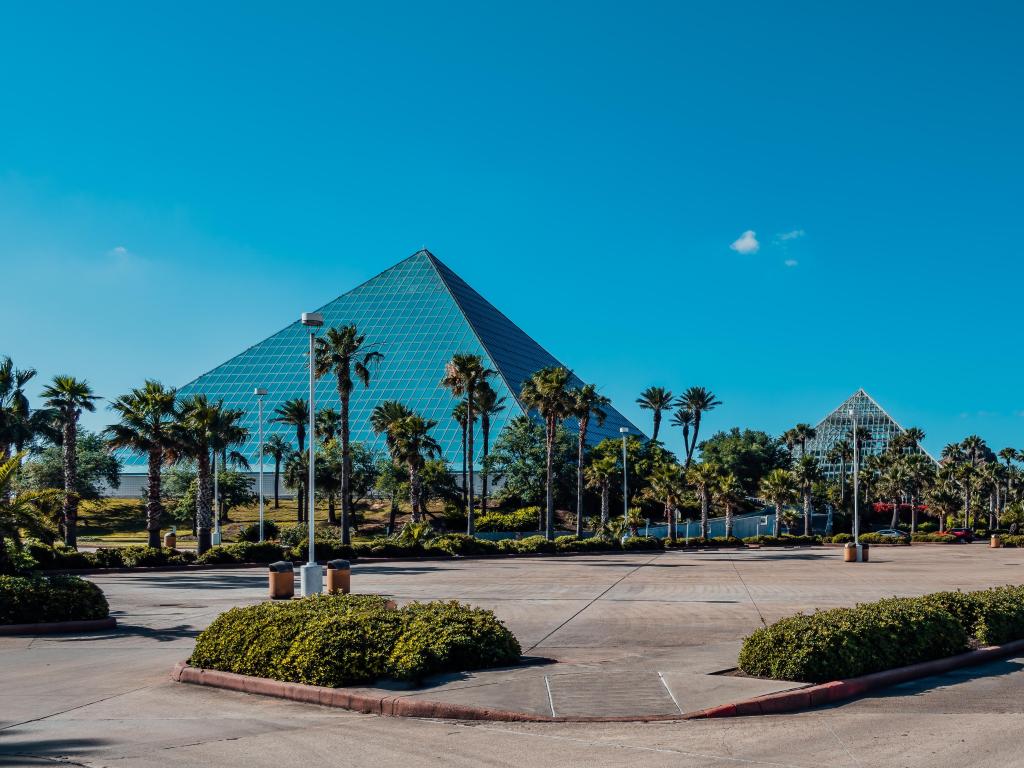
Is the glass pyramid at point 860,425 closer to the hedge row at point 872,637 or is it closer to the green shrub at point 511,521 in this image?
the green shrub at point 511,521

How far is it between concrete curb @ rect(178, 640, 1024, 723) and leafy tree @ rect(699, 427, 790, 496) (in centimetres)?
7553

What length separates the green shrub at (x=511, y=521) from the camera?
5834 cm

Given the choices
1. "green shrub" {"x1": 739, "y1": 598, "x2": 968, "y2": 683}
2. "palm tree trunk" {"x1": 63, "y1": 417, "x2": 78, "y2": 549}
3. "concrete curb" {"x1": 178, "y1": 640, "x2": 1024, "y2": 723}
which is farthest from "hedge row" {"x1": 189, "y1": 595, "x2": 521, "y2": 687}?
"palm tree trunk" {"x1": 63, "y1": 417, "x2": 78, "y2": 549}

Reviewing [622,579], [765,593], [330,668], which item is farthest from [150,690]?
[622,579]

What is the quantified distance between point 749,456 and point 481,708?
271 feet

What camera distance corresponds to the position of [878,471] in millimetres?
91625

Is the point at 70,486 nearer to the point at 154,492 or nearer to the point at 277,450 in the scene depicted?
the point at 154,492

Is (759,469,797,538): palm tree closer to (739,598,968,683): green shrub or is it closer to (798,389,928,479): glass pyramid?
(739,598,968,683): green shrub

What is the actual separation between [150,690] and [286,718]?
2418 millimetres

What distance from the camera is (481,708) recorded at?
844 centimetres

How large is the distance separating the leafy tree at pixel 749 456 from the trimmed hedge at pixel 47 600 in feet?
240

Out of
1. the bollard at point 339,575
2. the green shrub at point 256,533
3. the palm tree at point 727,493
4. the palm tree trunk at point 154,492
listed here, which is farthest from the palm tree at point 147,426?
the palm tree at point 727,493

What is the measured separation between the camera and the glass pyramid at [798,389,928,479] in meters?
155

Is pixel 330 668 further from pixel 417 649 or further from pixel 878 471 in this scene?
pixel 878 471
